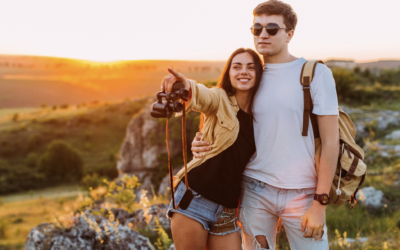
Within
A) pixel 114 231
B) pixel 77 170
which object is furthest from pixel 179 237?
pixel 77 170

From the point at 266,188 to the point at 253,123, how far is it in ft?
1.82

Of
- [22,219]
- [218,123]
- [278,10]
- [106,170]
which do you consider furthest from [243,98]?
[106,170]

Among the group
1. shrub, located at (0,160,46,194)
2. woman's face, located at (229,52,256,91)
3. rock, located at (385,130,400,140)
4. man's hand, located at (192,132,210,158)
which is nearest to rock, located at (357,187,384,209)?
rock, located at (385,130,400,140)

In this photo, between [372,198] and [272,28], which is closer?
[272,28]

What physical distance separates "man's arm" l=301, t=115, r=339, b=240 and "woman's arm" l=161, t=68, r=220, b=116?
822mm

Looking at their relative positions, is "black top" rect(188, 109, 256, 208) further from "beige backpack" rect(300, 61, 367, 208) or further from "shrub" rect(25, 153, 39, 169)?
"shrub" rect(25, 153, 39, 169)

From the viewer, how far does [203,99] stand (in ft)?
7.30

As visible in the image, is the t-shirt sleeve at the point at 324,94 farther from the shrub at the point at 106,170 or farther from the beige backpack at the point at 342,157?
the shrub at the point at 106,170

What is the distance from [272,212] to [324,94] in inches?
41.5

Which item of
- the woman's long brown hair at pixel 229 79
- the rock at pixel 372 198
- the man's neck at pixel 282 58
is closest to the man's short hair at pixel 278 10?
the man's neck at pixel 282 58

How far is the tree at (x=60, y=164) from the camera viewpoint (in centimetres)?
4881

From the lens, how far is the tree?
48812 mm

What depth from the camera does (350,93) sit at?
13977 mm

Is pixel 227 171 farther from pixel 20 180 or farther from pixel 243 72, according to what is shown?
pixel 20 180
